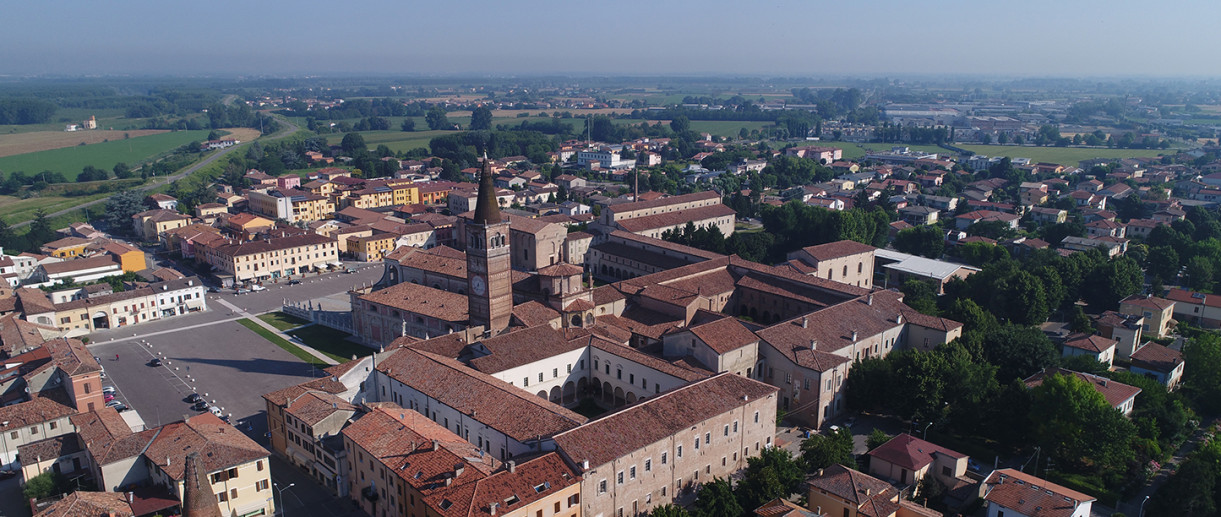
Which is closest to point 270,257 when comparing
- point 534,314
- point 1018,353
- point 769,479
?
point 534,314

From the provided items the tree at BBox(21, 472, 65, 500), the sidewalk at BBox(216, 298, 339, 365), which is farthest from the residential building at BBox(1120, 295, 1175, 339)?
the tree at BBox(21, 472, 65, 500)

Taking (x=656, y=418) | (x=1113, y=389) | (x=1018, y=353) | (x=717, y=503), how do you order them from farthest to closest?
(x=1018, y=353) → (x=1113, y=389) → (x=656, y=418) → (x=717, y=503)

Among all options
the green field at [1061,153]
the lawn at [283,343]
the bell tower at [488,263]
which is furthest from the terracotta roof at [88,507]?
the green field at [1061,153]

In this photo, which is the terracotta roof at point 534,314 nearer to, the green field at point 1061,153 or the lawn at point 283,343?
the lawn at point 283,343

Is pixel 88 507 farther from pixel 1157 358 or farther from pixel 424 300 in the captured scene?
pixel 1157 358

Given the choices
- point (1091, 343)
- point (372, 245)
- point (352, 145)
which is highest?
point (352, 145)

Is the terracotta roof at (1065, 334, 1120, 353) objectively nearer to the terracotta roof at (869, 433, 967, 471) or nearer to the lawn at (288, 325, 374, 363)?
the terracotta roof at (869, 433, 967, 471)

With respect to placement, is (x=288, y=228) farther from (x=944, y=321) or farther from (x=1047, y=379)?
(x=1047, y=379)
